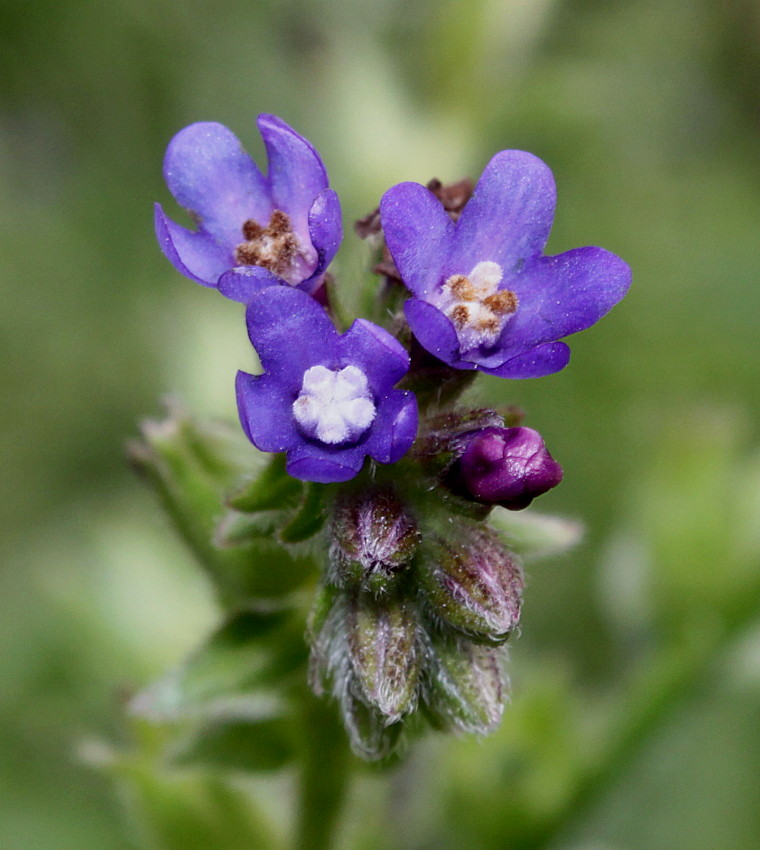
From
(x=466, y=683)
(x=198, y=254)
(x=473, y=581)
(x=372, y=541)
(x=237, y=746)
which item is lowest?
(x=237, y=746)

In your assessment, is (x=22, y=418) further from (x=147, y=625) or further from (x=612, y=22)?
(x=612, y=22)

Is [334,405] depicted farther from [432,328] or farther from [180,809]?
[180,809]

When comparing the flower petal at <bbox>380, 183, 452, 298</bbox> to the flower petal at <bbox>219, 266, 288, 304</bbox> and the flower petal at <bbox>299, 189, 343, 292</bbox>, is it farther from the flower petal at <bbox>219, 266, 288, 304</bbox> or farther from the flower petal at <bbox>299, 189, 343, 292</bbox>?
the flower petal at <bbox>219, 266, 288, 304</bbox>

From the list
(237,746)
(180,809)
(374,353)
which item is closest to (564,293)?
(374,353)

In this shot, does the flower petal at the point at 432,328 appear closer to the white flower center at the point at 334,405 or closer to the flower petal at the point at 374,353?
the flower petal at the point at 374,353

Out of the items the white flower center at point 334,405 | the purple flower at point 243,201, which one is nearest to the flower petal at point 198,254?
the purple flower at point 243,201

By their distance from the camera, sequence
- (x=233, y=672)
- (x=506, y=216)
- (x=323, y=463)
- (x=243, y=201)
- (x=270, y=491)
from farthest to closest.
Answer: (x=233, y=672) < (x=243, y=201) < (x=270, y=491) < (x=506, y=216) < (x=323, y=463)
